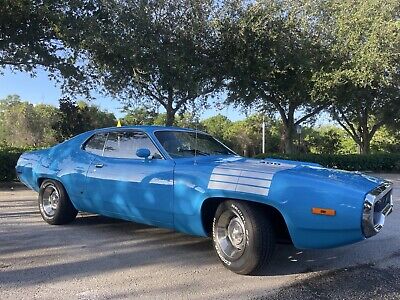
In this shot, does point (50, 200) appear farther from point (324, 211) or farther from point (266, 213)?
point (324, 211)

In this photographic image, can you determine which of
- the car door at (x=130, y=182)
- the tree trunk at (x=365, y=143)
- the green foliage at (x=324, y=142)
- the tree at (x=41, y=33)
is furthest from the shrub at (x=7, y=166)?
the green foliage at (x=324, y=142)

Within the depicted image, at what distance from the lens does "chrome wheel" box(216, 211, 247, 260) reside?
4.14m

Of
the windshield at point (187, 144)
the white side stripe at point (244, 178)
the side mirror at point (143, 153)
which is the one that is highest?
the windshield at point (187, 144)

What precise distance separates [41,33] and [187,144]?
852cm

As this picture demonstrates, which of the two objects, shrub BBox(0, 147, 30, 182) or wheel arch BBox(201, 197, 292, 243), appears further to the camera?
shrub BBox(0, 147, 30, 182)

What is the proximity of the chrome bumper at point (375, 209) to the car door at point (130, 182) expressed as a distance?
6.48ft

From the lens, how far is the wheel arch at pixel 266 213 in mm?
4137

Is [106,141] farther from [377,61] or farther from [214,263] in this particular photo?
[377,61]

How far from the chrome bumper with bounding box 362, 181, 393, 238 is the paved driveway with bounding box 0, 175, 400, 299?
52cm

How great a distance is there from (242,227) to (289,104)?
17934mm

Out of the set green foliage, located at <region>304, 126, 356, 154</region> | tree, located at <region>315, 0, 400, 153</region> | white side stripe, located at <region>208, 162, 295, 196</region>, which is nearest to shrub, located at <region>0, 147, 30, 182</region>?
white side stripe, located at <region>208, 162, 295, 196</region>

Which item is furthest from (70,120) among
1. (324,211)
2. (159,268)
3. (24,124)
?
(24,124)

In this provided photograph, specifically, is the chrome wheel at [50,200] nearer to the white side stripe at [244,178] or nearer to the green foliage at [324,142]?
the white side stripe at [244,178]

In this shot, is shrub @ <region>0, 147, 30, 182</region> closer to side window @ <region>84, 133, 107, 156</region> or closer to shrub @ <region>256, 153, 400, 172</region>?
side window @ <region>84, 133, 107, 156</region>
